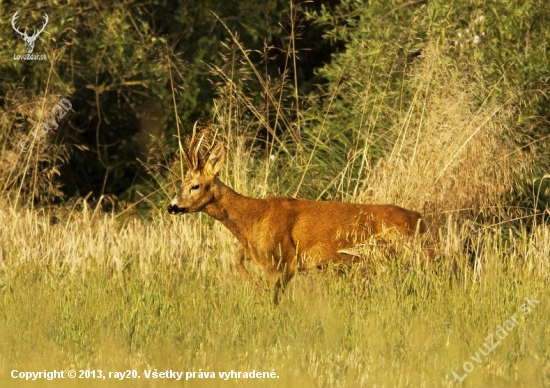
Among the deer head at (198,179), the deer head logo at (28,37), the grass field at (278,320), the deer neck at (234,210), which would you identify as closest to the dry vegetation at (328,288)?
the grass field at (278,320)

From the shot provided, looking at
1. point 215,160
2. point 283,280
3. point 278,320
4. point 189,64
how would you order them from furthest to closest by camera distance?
point 189,64, point 215,160, point 283,280, point 278,320

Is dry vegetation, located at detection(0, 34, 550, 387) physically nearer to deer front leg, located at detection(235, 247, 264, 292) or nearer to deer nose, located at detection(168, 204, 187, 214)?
deer front leg, located at detection(235, 247, 264, 292)

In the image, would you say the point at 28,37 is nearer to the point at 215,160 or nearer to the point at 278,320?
the point at 215,160

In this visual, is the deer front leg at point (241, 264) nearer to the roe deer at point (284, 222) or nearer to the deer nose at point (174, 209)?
the roe deer at point (284, 222)

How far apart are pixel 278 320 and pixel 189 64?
29.3 ft

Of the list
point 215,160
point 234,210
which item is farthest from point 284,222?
point 215,160

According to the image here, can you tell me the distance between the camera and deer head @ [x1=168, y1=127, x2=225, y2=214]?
934 centimetres

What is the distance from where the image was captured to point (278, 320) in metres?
7.54

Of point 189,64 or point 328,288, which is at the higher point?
→ point 189,64

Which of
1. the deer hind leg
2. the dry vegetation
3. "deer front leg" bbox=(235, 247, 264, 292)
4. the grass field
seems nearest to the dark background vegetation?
the dry vegetation

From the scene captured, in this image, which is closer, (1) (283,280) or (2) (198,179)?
(1) (283,280)

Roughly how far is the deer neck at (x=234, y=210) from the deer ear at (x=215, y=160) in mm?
128

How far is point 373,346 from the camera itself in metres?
6.93

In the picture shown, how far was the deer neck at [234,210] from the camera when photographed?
9531mm
